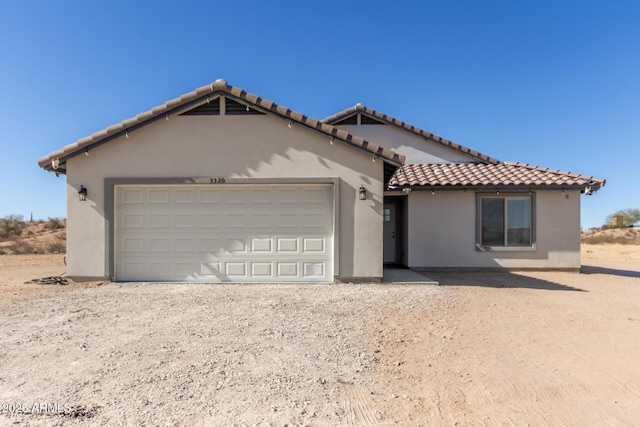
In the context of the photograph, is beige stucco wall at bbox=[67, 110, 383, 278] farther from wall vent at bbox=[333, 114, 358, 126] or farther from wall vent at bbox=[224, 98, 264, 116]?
wall vent at bbox=[333, 114, 358, 126]

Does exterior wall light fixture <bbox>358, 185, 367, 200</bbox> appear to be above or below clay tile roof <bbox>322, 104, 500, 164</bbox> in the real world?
below

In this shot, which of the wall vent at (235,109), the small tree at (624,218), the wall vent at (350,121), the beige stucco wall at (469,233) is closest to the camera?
the wall vent at (235,109)

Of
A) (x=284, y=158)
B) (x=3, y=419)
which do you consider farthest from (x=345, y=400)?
(x=284, y=158)

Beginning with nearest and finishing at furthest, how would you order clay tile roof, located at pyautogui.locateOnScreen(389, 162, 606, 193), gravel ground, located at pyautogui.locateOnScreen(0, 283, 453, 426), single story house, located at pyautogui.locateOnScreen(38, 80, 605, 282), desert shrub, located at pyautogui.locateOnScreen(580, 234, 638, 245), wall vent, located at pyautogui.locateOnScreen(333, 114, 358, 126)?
gravel ground, located at pyautogui.locateOnScreen(0, 283, 453, 426) < single story house, located at pyautogui.locateOnScreen(38, 80, 605, 282) < clay tile roof, located at pyautogui.locateOnScreen(389, 162, 606, 193) < wall vent, located at pyautogui.locateOnScreen(333, 114, 358, 126) < desert shrub, located at pyautogui.locateOnScreen(580, 234, 638, 245)

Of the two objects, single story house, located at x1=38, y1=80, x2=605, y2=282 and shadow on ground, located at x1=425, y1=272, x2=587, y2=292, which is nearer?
single story house, located at x1=38, y1=80, x2=605, y2=282

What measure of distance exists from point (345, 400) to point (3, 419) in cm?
281

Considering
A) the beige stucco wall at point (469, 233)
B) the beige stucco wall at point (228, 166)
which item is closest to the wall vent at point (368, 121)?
the beige stucco wall at point (469, 233)

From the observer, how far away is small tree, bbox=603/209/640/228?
3925cm

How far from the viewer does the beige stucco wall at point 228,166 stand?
8.63m

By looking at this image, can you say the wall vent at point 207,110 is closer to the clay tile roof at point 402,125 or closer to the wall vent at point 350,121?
the clay tile roof at point 402,125

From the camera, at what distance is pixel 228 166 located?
8.71m

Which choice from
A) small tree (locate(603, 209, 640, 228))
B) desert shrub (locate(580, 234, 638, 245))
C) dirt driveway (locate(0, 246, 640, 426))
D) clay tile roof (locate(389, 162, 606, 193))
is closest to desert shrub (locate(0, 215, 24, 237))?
dirt driveway (locate(0, 246, 640, 426))

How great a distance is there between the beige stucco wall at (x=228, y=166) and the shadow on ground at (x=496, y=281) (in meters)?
2.57

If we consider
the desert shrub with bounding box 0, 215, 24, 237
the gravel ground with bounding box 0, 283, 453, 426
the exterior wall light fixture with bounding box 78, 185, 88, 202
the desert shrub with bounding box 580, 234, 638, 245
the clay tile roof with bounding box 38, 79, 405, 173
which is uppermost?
the clay tile roof with bounding box 38, 79, 405, 173
